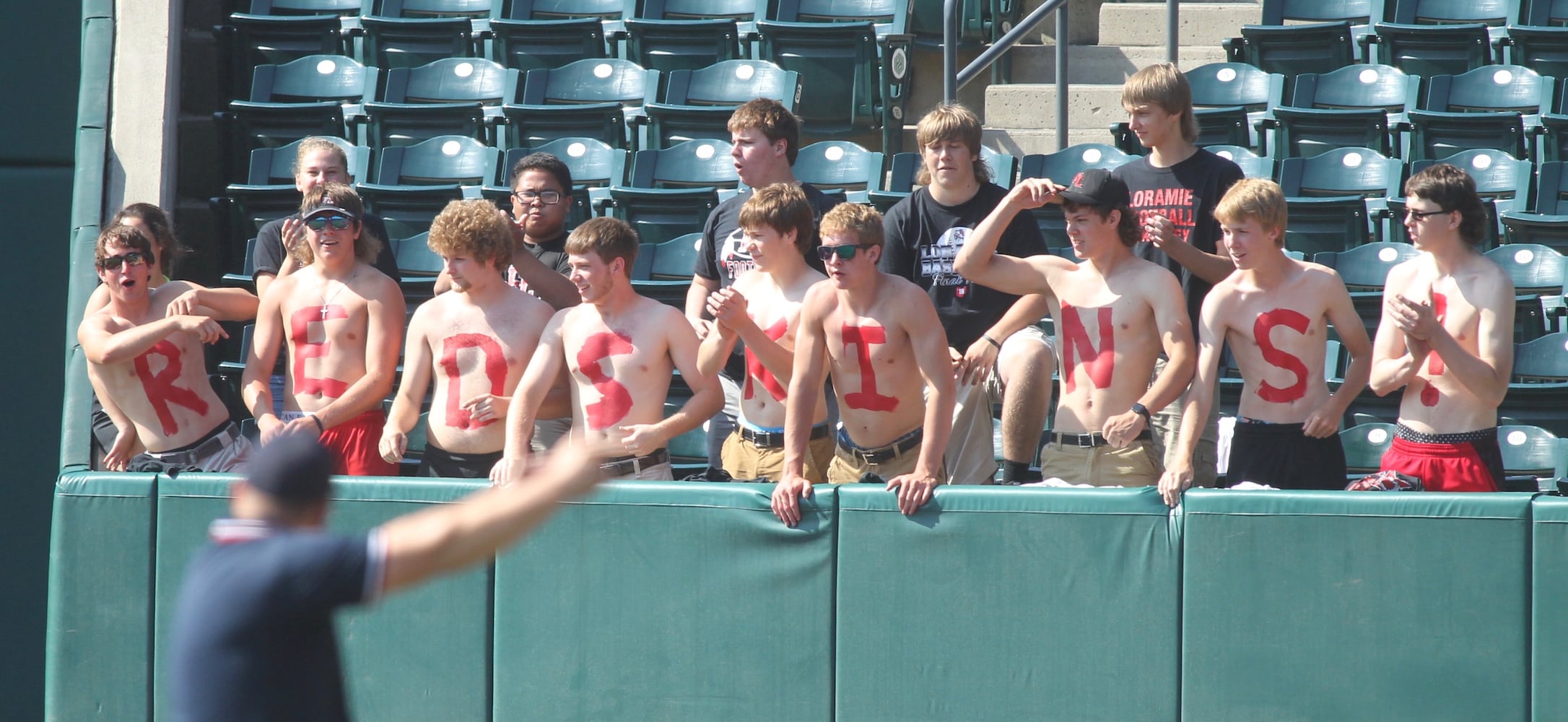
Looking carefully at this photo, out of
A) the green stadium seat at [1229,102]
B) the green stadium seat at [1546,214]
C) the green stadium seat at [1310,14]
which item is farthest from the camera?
the green stadium seat at [1310,14]

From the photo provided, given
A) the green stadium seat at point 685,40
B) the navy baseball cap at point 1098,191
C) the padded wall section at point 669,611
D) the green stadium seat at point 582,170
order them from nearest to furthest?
the padded wall section at point 669,611, the navy baseball cap at point 1098,191, the green stadium seat at point 582,170, the green stadium seat at point 685,40

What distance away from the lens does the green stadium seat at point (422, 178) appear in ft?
26.2

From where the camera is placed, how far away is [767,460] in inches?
217

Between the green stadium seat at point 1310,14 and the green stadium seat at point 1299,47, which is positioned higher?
the green stadium seat at point 1310,14

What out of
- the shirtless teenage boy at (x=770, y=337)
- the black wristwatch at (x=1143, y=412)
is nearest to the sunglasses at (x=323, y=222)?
the shirtless teenage boy at (x=770, y=337)

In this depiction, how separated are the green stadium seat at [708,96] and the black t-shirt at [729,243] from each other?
227 centimetres

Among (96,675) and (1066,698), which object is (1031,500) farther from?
(96,675)

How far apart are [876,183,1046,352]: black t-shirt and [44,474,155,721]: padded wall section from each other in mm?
2849

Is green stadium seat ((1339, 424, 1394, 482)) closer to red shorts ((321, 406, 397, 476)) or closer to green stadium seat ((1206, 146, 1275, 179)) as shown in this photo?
green stadium seat ((1206, 146, 1275, 179))

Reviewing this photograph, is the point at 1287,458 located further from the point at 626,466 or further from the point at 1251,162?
the point at 1251,162

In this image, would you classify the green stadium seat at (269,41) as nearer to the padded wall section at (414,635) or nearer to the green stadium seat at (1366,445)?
the padded wall section at (414,635)

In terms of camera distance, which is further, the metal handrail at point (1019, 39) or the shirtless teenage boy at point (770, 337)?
the metal handrail at point (1019, 39)

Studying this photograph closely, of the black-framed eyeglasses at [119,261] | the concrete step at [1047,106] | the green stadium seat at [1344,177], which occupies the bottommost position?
the black-framed eyeglasses at [119,261]

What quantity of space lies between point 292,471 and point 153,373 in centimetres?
367
